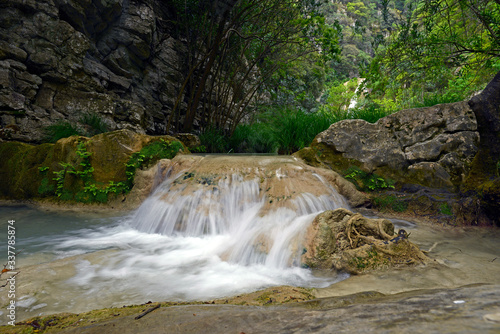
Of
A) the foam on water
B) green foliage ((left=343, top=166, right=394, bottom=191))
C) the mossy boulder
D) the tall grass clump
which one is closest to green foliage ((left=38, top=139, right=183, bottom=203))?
the mossy boulder

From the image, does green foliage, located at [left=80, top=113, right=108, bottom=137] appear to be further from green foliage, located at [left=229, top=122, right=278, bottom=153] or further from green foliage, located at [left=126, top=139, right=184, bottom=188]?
green foliage, located at [left=229, top=122, right=278, bottom=153]

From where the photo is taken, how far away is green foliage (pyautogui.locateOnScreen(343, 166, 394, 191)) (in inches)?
191

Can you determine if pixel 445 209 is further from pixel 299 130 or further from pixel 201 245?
pixel 201 245

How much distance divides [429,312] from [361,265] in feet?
5.04

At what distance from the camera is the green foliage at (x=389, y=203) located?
177 inches

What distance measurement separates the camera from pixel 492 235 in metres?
3.51

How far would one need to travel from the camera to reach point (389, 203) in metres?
4.59

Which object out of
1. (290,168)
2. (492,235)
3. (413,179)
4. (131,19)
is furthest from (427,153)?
(131,19)

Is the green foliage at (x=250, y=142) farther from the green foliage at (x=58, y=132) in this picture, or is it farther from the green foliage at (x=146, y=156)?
the green foliage at (x=58, y=132)

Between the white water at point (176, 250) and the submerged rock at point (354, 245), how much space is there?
0.50 feet

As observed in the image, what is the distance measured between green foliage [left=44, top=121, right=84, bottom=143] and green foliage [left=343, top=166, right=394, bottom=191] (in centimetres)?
674

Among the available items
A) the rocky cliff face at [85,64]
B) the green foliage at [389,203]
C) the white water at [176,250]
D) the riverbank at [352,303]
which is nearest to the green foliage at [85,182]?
the white water at [176,250]

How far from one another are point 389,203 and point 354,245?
8.01 ft

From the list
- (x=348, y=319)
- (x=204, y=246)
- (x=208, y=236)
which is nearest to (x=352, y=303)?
(x=348, y=319)
